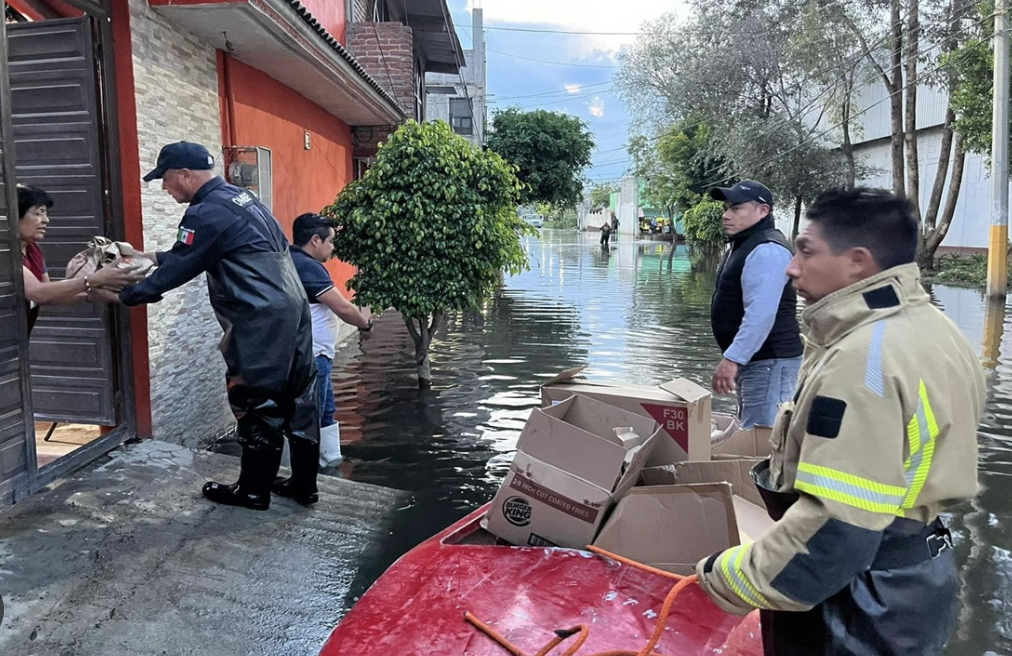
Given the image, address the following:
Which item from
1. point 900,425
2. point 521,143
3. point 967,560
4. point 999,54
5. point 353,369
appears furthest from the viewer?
point 521,143

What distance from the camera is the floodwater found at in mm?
4098

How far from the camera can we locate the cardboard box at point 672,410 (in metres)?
3.25

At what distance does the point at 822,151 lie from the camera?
26.7 metres

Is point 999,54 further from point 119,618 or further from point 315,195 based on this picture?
point 119,618

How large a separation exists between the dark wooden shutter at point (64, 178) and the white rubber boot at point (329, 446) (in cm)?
134

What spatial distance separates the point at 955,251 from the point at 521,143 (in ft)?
50.0

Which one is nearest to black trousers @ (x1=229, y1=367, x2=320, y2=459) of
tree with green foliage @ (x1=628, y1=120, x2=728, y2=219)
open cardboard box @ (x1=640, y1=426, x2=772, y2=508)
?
open cardboard box @ (x1=640, y1=426, x2=772, y2=508)

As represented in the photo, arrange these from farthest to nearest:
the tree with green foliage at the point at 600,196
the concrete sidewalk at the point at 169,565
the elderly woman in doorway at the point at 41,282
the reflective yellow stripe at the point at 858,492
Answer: the tree with green foliage at the point at 600,196 → the elderly woman in doorway at the point at 41,282 → the concrete sidewalk at the point at 169,565 → the reflective yellow stripe at the point at 858,492

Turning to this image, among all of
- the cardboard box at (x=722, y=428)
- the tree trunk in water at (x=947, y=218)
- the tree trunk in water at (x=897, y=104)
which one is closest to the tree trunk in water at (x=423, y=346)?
the cardboard box at (x=722, y=428)

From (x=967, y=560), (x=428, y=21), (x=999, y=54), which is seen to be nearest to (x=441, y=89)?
(x=428, y=21)

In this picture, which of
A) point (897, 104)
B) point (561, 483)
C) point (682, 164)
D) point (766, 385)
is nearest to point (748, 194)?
point (766, 385)

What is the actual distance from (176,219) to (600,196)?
134057 mm

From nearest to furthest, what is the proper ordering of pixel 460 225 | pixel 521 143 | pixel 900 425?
pixel 900 425 < pixel 460 225 < pixel 521 143

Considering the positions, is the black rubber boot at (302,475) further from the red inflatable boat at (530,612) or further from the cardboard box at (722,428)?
the cardboard box at (722,428)
